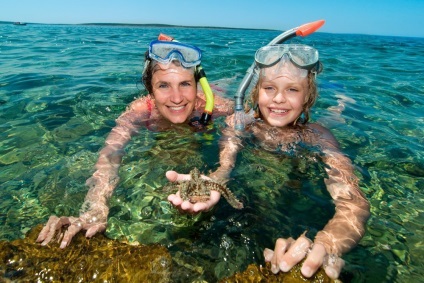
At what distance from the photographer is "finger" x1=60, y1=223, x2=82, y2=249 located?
8.23 feet

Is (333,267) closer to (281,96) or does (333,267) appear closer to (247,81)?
(281,96)

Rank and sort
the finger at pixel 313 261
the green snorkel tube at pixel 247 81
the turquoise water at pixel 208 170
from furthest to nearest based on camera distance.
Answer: the green snorkel tube at pixel 247 81 < the turquoise water at pixel 208 170 < the finger at pixel 313 261

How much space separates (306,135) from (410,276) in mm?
2428

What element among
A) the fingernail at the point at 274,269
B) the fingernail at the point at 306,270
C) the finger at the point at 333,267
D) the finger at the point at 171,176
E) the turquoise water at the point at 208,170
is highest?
the finger at the point at 171,176

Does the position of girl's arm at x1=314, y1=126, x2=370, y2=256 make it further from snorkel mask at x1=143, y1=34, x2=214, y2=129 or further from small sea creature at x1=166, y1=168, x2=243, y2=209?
snorkel mask at x1=143, y1=34, x2=214, y2=129

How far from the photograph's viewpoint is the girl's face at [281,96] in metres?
4.28

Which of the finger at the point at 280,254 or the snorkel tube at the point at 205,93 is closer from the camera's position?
the finger at the point at 280,254

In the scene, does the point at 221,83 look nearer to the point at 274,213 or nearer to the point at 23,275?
the point at 274,213

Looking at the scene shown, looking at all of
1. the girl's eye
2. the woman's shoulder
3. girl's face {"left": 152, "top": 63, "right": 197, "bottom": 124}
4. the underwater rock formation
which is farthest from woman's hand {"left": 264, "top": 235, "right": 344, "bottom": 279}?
the woman's shoulder

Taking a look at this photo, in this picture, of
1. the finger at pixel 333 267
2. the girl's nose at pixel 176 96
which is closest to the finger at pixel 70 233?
the finger at pixel 333 267

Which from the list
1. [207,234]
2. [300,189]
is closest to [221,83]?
[300,189]

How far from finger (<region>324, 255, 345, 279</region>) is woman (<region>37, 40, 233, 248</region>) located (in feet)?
7.09

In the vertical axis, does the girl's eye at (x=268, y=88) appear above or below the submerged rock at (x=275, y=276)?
above

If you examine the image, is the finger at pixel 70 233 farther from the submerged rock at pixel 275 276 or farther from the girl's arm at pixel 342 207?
the girl's arm at pixel 342 207
